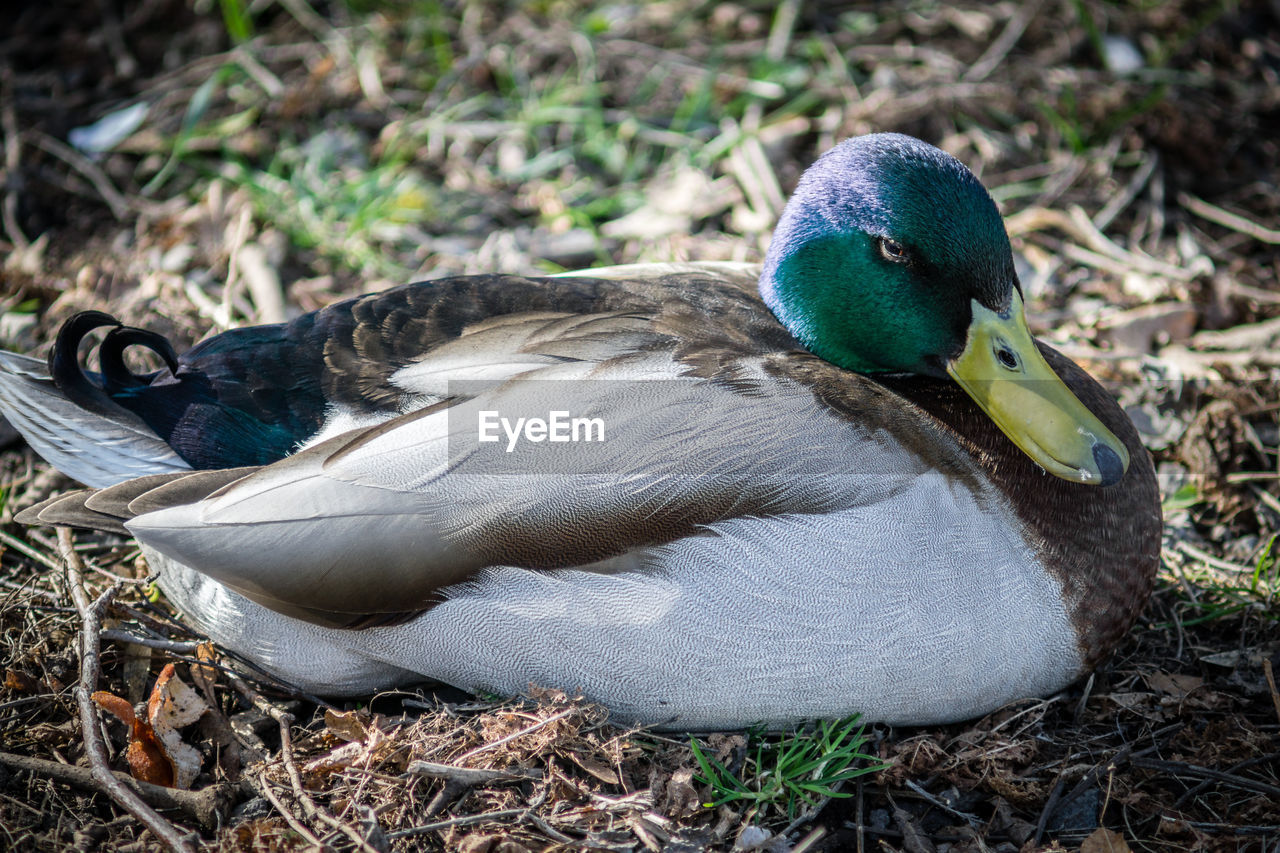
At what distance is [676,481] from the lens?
2.38 meters

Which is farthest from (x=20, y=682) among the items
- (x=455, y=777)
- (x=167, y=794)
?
(x=455, y=777)

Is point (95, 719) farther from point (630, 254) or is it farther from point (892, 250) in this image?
point (630, 254)

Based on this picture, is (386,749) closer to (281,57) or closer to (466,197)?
(466,197)

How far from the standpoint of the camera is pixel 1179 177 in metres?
4.58

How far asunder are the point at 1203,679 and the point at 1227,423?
1.02m

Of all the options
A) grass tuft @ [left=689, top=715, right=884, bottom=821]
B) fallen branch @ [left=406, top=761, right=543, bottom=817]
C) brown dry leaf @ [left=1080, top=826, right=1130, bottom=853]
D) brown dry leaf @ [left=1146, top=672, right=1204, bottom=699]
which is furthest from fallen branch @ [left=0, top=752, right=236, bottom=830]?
brown dry leaf @ [left=1146, top=672, right=1204, bottom=699]

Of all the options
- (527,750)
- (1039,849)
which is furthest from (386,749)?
(1039,849)

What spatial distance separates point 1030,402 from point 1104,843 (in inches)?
39.6

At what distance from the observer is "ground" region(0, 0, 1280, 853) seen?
252cm

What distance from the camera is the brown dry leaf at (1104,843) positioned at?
94.9 inches

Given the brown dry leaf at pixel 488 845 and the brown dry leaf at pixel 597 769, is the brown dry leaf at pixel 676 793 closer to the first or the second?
the brown dry leaf at pixel 597 769

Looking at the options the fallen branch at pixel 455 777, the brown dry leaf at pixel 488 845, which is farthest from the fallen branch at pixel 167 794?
the brown dry leaf at pixel 488 845

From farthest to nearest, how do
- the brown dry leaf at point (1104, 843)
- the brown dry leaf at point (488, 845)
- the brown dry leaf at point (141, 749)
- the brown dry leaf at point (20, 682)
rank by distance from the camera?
the brown dry leaf at point (20, 682)
the brown dry leaf at point (141, 749)
the brown dry leaf at point (1104, 843)
the brown dry leaf at point (488, 845)

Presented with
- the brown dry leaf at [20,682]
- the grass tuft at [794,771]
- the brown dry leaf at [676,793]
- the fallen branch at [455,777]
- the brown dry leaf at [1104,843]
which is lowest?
the brown dry leaf at [1104,843]
